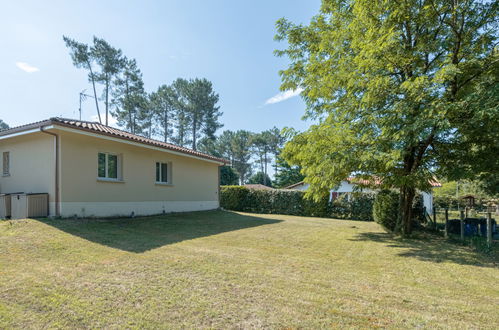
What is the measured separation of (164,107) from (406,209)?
120 ft

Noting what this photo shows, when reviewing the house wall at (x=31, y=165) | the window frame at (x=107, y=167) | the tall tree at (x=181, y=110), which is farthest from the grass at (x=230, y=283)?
the tall tree at (x=181, y=110)

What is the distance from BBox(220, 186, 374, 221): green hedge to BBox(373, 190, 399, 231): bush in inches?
198

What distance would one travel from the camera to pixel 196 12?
13805 mm

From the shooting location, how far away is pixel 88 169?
10641 millimetres

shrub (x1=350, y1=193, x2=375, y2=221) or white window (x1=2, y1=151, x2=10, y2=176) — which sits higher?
white window (x1=2, y1=151, x2=10, y2=176)

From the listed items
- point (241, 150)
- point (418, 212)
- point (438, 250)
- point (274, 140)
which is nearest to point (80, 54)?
point (241, 150)

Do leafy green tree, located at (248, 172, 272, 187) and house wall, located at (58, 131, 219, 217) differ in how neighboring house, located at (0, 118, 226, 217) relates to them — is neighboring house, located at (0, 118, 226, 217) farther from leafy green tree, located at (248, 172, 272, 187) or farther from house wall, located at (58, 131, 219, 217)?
leafy green tree, located at (248, 172, 272, 187)

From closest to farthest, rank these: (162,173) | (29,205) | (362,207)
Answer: (29,205) < (162,173) < (362,207)

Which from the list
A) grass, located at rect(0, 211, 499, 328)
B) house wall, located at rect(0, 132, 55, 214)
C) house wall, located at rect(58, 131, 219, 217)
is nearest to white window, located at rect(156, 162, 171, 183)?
house wall, located at rect(58, 131, 219, 217)

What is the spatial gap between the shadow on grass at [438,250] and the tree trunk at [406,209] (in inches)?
16.2

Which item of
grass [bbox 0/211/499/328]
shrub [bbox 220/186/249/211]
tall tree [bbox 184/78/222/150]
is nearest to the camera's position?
grass [bbox 0/211/499/328]

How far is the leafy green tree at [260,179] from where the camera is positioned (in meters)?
58.2

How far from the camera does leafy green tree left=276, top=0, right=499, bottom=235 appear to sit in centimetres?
739

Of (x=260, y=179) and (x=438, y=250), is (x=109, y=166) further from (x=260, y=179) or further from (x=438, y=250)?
(x=260, y=179)
